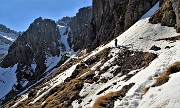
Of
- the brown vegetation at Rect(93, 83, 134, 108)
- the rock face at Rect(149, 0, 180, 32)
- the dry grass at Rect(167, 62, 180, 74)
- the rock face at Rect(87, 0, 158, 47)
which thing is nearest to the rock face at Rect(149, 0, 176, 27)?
the rock face at Rect(149, 0, 180, 32)

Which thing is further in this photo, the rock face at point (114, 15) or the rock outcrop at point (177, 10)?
the rock face at point (114, 15)

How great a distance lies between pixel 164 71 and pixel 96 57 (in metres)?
36.4

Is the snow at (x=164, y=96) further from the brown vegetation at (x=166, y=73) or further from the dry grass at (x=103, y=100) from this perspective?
the dry grass at (x=103, y=100)

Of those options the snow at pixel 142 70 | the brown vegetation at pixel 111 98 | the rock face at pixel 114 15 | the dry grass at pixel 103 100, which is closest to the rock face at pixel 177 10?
the snow at pixel 142 70

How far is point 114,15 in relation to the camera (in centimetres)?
10762

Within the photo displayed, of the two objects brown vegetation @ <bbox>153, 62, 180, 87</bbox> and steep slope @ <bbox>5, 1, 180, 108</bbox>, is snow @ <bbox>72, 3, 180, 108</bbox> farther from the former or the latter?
brown vegetation @ <bbox>153, 62, 180, 87</bbox>

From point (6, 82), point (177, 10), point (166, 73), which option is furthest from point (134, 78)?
point (6, 82)

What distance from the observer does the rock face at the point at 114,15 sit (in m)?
86.5

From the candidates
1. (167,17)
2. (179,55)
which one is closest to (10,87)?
(167,17)

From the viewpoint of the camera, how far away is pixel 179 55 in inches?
1417

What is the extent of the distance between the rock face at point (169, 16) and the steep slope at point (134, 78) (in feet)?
4.38

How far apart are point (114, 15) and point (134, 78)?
75.1 m

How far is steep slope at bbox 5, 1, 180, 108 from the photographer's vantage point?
26.3 meters

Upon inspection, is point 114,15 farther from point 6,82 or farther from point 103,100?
point 6,82
